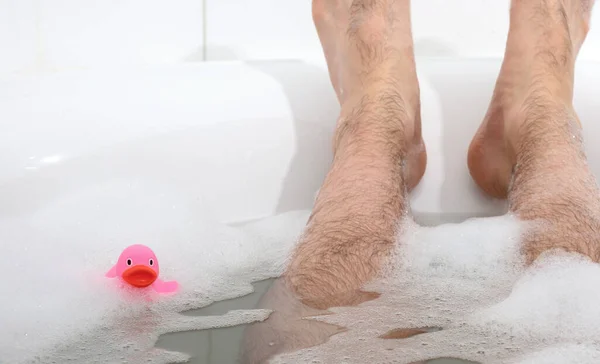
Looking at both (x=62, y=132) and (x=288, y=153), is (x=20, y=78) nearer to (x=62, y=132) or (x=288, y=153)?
(x=62, y=132)

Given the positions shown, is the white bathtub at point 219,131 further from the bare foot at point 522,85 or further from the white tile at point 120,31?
the white tile at point 120,31

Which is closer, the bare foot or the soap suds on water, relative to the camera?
the soap suds on water

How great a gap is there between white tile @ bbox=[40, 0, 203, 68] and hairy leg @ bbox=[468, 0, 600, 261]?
1.94ft

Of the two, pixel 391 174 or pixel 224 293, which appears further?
pixel 391 174

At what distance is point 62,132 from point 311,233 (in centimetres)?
41

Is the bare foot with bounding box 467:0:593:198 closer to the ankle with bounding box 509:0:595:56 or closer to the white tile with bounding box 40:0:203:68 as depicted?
the ankle with bounding box 509:0:595:56

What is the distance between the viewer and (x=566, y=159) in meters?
1.12

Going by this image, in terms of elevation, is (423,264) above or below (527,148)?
below

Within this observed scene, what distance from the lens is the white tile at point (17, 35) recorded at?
1.44m

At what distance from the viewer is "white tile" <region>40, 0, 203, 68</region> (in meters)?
1.48

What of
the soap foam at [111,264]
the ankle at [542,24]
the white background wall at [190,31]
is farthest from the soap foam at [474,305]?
the white background wall at [190,31]

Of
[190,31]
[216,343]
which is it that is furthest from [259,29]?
[216,343]

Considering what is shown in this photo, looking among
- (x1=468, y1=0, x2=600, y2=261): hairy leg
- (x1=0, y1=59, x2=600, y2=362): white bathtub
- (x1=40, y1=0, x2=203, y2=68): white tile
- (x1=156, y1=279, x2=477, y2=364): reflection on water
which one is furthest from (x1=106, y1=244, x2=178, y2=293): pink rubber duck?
(x1=40, y1=0, x2=203, y2=68): white tile

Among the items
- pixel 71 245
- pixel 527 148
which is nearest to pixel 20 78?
pixel 71 245
